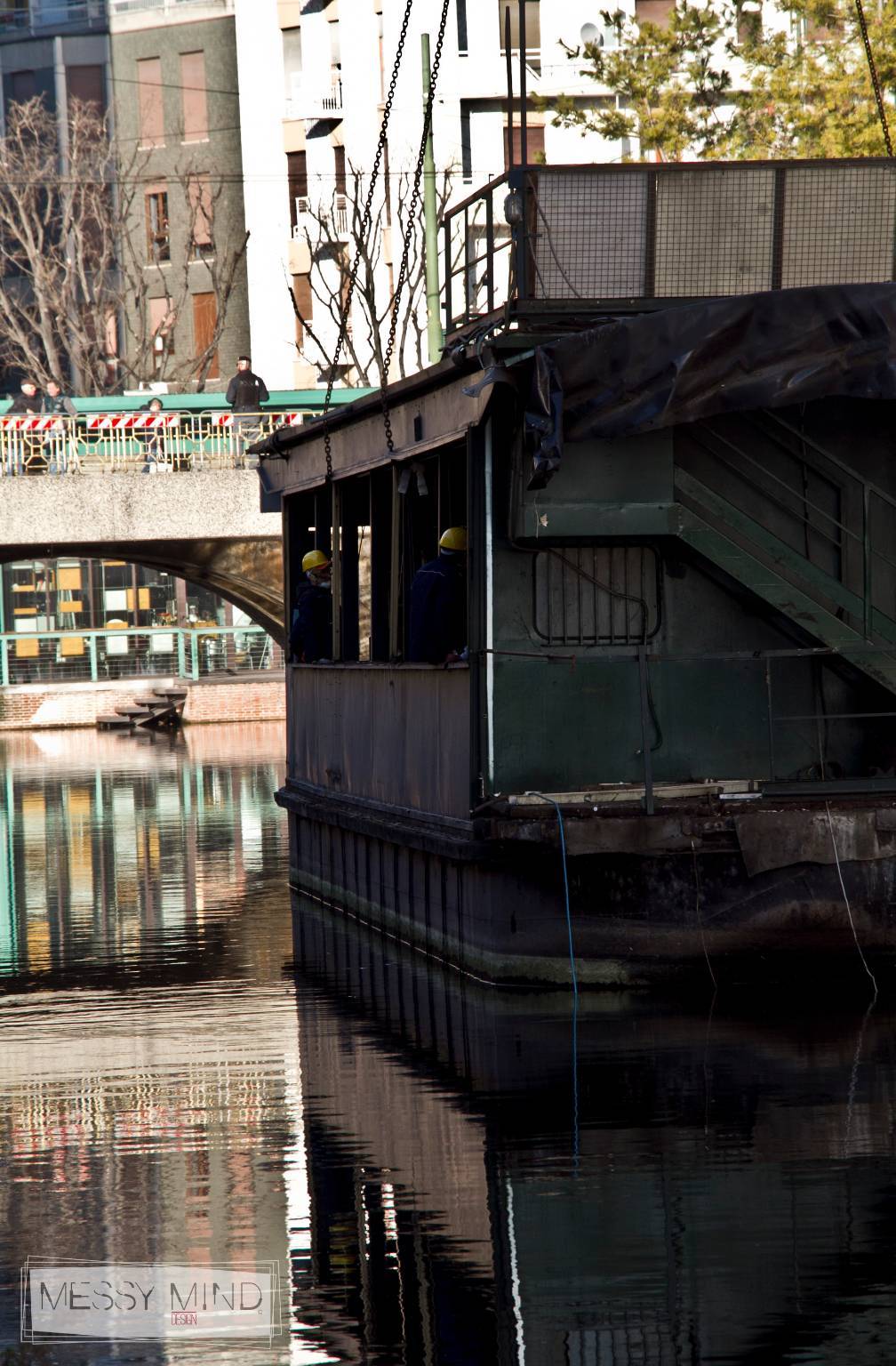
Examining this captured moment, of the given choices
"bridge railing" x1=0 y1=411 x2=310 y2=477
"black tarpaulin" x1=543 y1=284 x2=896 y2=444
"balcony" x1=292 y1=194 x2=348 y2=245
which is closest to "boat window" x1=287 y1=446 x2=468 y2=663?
"black tarpaulin" x1=543 y1=284 x2=896 y2=444

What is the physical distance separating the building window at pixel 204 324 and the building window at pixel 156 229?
5.14 ft

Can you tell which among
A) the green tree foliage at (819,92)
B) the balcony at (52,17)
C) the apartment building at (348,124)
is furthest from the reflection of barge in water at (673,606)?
the balcony at (52,17)

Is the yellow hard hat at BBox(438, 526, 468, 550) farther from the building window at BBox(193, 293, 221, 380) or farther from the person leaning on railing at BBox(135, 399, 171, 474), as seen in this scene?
the building window at BBox(193, 293, 221, 380)

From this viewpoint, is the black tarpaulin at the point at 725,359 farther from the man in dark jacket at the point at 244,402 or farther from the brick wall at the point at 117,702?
the brick wall at the point at 117,702

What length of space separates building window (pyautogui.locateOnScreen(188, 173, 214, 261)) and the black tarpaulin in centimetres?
5254

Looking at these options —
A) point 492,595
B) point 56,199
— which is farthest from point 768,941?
point 56,199

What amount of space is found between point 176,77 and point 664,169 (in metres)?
55.0

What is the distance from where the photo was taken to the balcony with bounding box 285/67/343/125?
6122 centimetres

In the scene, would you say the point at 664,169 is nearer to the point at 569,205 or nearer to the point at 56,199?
the point at 569,205

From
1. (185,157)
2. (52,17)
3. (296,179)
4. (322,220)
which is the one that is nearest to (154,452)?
(322,220)

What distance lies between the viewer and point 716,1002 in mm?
12047

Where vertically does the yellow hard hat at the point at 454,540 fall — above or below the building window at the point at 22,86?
below

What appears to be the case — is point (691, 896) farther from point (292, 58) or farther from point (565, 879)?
point (292, 58)

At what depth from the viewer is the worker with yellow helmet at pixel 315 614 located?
18078mm
